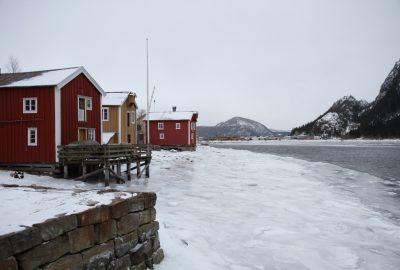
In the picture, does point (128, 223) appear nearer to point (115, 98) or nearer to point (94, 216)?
point (94, 216)

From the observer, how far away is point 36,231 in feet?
14.1

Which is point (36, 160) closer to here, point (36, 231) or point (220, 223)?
point (220, 223)

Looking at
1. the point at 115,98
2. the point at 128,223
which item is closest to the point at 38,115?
the point at 115,98

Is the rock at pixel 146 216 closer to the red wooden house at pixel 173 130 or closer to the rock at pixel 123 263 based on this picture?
the rock at pixel 123 263

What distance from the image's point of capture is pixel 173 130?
4984 cm

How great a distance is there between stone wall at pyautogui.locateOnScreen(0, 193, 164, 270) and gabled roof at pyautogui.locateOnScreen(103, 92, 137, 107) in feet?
93.4

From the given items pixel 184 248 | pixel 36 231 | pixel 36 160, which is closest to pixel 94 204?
pixel 36 231

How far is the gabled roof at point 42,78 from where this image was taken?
20172 millimetres

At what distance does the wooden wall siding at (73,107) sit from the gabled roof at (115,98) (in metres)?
10.2

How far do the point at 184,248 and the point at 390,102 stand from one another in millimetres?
213711

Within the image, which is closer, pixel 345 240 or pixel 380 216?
pixel 345 240

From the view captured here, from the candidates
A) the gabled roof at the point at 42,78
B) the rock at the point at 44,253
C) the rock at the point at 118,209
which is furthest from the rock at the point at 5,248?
the gabled roof at the point at 42,78

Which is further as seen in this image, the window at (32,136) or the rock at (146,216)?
the window at (32,136)

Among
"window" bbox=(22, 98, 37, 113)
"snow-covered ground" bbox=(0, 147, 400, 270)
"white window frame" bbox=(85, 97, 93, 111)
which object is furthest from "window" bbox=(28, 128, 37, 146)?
"white window frame" bbox=(85, 97, 93, 111)
